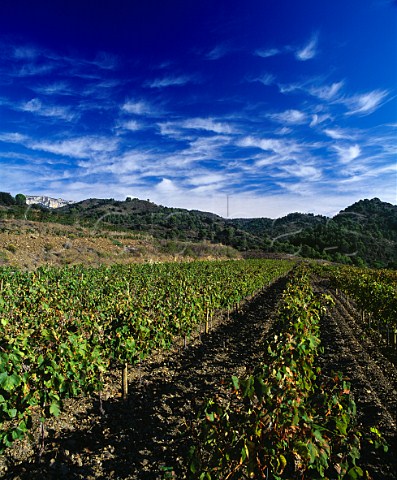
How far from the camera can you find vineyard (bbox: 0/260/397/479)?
265cm

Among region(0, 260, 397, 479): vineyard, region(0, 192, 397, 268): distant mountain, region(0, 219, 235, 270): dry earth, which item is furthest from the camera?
region(0, 192, 397, 268): distant mountain

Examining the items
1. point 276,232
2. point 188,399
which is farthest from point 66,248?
point 276,232

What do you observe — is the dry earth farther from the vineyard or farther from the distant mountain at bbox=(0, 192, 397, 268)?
the vineyard

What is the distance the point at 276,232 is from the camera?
387 ft

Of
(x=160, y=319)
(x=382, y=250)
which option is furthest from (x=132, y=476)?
(x=382, y=250)

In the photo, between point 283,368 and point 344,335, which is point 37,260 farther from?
point 283,368

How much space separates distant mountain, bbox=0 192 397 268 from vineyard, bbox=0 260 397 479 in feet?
163

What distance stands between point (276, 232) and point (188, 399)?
115 m

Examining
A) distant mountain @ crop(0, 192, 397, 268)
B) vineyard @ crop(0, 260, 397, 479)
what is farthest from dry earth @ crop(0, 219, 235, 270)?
vineyard @ crop(0, 260, 397, 479)

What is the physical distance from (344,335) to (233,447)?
10430mm

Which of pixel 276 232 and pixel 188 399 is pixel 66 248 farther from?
pixel 276 232

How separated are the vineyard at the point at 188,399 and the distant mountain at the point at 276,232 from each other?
4956 centimetres

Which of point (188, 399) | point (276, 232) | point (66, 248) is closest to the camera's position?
point (188, 399)

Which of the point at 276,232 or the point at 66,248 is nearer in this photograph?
the point at 66,248
